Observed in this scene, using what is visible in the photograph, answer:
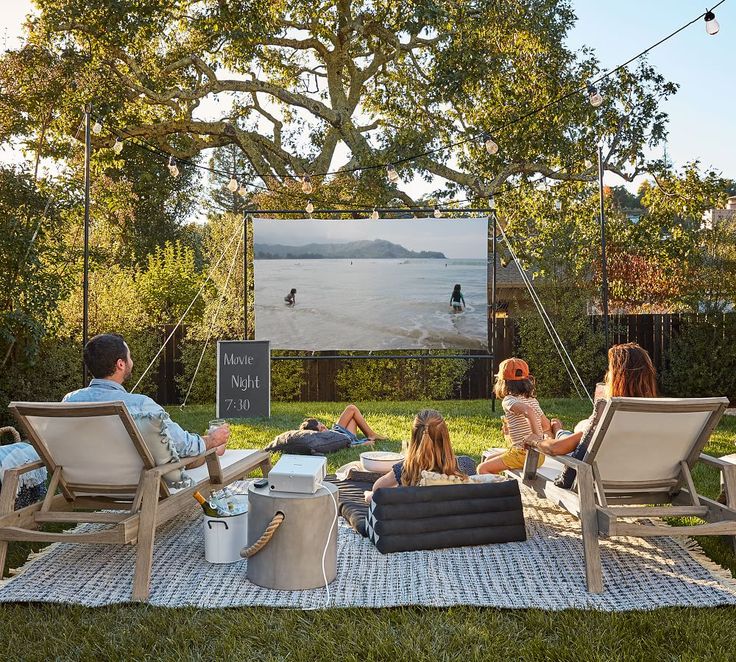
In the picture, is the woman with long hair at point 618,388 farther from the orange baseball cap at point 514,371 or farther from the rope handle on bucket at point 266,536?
the rope handle on bucket at point 266,536

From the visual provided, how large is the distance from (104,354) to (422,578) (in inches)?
75.6

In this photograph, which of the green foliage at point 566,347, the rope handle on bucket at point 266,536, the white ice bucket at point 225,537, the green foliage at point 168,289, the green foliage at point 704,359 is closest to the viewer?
the rope handle on bucket at point 266,536

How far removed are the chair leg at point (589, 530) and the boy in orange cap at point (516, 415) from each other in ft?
3.20

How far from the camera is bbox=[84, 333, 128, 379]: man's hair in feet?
12.1

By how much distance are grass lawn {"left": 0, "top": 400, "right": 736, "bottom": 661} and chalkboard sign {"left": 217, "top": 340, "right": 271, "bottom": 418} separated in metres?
5.47

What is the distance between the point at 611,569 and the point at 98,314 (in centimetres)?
845

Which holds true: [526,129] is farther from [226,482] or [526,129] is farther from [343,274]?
[226,482]

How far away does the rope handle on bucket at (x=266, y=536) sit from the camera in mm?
3091

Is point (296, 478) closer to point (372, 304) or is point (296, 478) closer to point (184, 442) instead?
point (184, 442)

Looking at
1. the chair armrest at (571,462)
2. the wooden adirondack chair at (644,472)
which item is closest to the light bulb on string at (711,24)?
the wooden adirondack chair at (644,472)

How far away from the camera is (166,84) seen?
12281 mm

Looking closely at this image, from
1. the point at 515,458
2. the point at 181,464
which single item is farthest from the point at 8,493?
the point at 515,458

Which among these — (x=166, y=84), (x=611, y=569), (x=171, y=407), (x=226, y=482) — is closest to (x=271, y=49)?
(x=166, y=84)

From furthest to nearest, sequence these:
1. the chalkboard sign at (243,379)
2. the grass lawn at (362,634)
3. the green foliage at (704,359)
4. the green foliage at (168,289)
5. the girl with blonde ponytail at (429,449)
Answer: the green foliage at (168,289), the green foliage at (704,359), the chalkboard sign at (243,379), the girl with blonde ponytail at (429,449), the grass lawn at (362,634)
